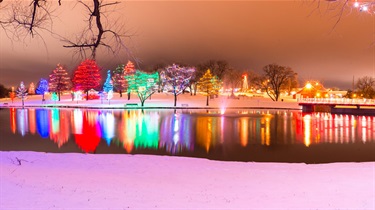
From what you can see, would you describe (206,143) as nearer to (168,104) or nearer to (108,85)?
(168,104)

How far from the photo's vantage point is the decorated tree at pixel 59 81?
309 feet

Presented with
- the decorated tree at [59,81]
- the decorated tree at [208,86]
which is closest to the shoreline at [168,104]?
the decorated tree at [208,86]

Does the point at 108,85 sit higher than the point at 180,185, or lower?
higher

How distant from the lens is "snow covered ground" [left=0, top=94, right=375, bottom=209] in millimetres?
7328

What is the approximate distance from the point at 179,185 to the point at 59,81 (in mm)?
91718

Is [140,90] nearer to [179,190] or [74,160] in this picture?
[74,160]

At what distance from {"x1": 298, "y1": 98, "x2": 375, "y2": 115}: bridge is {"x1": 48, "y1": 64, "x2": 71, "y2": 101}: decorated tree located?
62396mm

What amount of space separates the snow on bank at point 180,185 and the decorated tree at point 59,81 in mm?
85855

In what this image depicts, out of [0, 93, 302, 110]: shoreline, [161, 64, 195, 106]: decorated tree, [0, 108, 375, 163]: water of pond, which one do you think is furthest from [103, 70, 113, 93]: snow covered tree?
[0, 108, 375, 163]: water of pond

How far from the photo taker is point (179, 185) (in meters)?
9.42

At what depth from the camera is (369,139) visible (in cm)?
2725

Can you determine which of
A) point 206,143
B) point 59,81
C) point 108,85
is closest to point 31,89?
point 59,81

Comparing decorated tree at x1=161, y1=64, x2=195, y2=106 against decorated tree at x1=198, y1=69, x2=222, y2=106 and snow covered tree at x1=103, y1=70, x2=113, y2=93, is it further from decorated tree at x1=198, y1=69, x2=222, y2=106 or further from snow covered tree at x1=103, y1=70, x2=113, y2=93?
snow covered tree at x1=103, y1=70, x2=113, y2=93

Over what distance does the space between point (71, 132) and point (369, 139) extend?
80.7 ft
